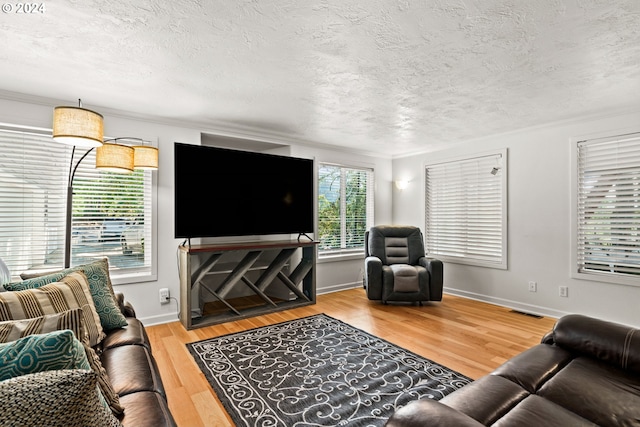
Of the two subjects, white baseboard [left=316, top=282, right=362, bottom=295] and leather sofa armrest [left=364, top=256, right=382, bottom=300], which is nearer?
leather sofa armrest [left=364, top=256, right=382, bottom=300]

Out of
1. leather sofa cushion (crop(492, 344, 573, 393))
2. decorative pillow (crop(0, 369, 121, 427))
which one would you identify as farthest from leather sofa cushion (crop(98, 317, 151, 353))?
leather sofa cushion (crop(492, 344, 573, 393))

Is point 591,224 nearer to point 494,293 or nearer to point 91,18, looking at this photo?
point 494,293

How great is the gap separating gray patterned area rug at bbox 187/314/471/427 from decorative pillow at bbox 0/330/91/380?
128 centimetres

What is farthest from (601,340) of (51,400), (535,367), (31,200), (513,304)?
(31,200)

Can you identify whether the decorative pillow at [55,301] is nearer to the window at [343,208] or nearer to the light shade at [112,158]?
the light shade at [112,158]

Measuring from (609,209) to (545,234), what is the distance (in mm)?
669

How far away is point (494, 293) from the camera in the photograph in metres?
4.39

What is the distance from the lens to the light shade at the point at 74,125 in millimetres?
2043

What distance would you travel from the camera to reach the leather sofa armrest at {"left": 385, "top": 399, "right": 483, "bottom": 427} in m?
0.96

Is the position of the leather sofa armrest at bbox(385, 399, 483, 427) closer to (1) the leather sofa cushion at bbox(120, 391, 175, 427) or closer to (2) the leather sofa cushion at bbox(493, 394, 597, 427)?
(2) the leather sofa cushion at bbox(493, 394, 597, 427)

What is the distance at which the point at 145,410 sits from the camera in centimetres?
123

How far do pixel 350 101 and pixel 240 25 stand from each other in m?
1.48

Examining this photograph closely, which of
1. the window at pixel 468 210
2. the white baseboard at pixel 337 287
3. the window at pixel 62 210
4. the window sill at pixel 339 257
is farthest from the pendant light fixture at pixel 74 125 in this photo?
the window at pixel 468 210

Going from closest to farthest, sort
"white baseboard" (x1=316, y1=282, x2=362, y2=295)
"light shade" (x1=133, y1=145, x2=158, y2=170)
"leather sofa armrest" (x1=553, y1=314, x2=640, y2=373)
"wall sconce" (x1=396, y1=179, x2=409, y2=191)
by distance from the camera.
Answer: "leather sofa armrest" (x1=553, y1=314, x2=640, y2=373) → "light shade" (x1=133, y1=145, x2=158, y2=170) → "white baseboard" (x1=316, y1=282, x2=362, y2=295) → "wall sconce" (x1=396, y1=179, x2=409, y2=191)
